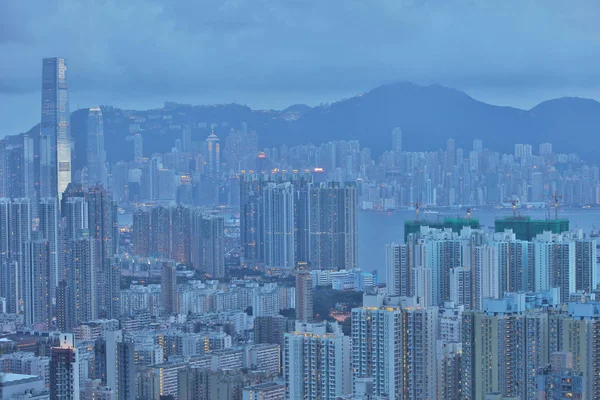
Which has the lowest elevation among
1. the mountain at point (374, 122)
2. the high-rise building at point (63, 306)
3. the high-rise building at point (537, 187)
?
the high-rise building at point (63, 306)

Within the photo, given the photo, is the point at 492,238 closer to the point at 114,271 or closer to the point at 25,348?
the point at 114,271

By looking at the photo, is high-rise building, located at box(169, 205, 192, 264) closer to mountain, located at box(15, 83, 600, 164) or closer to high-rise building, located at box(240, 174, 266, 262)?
high-rise building, located at box(240, 174, 266, 262)

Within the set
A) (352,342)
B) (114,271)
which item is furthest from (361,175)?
(352,342)

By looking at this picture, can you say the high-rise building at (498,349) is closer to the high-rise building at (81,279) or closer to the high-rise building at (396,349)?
the high-rise building at (396,349)

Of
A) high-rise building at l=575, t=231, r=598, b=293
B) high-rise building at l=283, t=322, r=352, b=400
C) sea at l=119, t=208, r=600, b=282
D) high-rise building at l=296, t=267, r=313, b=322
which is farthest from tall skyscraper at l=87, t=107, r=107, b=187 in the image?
high-rise building at l=283, t=322, r=352, b=400

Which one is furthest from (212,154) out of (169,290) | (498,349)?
(498,349)

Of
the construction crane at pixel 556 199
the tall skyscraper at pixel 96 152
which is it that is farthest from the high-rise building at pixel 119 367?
the tall skyscraper at pixel 96 152
